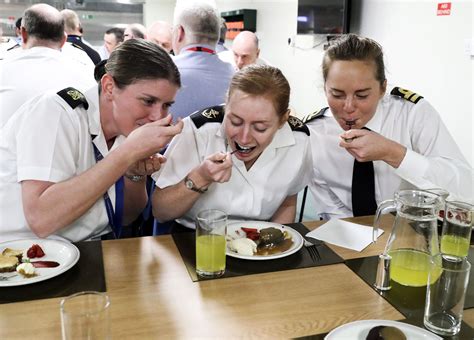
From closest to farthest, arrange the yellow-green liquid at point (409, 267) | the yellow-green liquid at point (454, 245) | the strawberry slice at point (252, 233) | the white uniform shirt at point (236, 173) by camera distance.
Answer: the yellow-green liquid at point (409, 267) < the yellow-green liquid at point (454, 245) < the strawberry slice at point (252, 233) < the white uniform shirt at point (236, 173)

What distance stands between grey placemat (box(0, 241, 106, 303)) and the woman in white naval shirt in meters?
0.42

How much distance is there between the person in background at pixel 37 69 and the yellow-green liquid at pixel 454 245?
2092 millimetres

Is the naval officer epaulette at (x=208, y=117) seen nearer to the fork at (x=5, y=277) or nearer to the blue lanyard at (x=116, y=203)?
the blue lanyard at (x=116, y=203)

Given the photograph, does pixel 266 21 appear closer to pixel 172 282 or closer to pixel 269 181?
pixel 269 181

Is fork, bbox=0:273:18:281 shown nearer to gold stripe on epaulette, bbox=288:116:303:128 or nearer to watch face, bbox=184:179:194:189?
watch face, bbox=184:179:194:189

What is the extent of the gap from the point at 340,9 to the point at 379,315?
3946mm

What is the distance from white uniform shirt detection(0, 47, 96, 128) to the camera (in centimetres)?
264

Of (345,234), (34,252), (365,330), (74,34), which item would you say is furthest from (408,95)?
(74,34)

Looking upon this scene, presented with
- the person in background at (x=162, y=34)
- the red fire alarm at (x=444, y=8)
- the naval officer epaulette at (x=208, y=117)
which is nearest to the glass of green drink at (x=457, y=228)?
the naval officer epaulette at (x=208, y=117)

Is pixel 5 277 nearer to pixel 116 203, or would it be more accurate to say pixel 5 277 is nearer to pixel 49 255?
pixel 49 255

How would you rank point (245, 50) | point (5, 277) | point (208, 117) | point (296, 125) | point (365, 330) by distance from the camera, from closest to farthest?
point (365, 330)
point (5, 277)
point (208, 117)
point (296, 125)
point (245, 50)

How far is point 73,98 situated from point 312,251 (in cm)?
92

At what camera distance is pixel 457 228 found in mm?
1288

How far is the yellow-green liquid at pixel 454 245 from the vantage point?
50.5 inches
